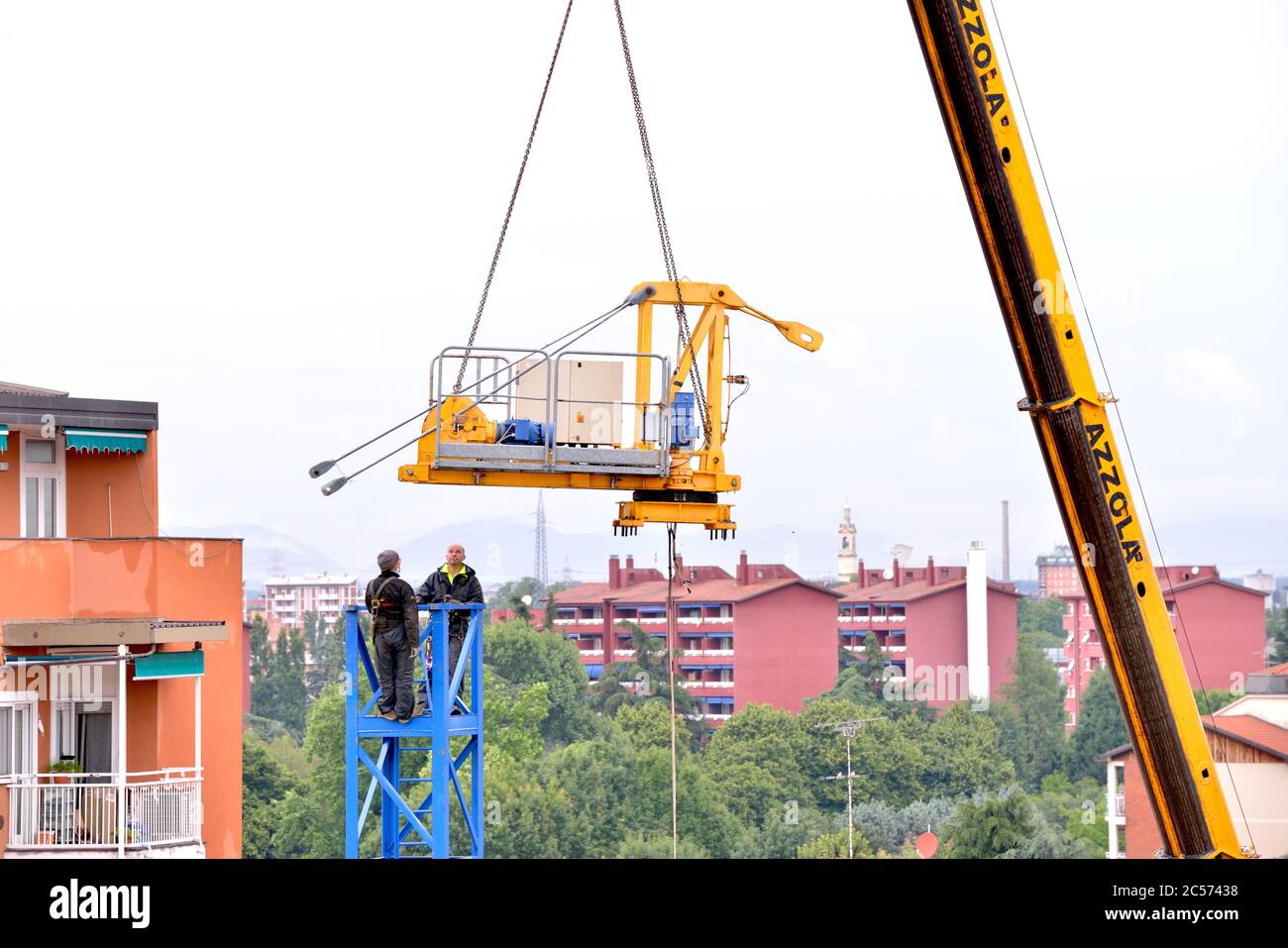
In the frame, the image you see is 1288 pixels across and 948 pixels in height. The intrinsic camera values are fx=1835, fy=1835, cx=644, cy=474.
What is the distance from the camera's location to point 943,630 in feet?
608

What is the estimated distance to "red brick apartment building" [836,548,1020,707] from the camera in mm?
181375

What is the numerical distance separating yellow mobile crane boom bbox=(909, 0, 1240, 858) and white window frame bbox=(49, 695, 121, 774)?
15.1 meters

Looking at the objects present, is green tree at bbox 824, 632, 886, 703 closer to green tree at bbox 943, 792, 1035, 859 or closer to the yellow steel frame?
green tree at bbox 943, 792, 1035, 859

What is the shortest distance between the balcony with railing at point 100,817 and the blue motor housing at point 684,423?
8712mm

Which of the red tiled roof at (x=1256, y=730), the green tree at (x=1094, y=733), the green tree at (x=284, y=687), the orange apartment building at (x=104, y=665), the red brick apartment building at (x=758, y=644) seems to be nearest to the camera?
the orange apartment building at (x=104, y=665)

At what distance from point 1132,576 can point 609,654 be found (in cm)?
17275

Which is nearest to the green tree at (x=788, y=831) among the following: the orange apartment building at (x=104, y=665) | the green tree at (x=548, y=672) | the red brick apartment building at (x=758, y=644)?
the red brick apartment building at (x=758, y=644)

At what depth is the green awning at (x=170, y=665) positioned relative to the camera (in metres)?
26.4

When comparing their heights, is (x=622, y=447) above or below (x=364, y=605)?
above

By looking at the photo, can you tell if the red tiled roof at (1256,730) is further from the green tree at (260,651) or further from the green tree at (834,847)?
the green tree at (260,651)

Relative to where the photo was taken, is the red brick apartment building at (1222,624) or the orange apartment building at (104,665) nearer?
the orange apartment building at (104,665)

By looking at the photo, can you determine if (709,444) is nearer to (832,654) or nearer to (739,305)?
(739,305)
